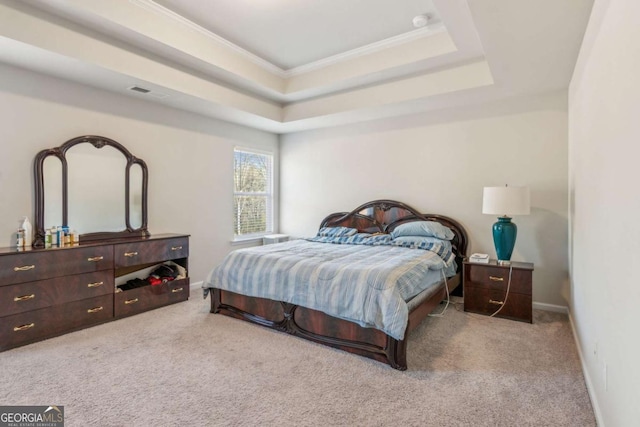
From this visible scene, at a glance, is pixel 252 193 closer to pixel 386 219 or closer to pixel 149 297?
pixel 386 219

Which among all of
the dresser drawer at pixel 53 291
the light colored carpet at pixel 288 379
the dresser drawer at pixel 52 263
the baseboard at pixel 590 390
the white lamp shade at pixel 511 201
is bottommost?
the light colored carpet at pixel 288 379

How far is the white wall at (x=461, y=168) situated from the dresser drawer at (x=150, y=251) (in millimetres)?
2269

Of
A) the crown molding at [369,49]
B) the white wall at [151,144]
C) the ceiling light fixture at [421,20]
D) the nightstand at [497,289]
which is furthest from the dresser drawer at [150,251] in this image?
the ceiling light fixture at [421,20]

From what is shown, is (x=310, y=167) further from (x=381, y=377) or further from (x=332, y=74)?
(x=381, y=377)

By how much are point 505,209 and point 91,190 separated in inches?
174

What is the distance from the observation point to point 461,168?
4281 millimetres

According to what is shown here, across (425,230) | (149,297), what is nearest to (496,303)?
(425,230)

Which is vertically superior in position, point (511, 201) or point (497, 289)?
point (511, 201)

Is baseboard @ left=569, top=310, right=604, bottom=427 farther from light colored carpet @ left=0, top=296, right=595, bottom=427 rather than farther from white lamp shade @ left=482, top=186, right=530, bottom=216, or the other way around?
white lamp shade @ left=482, top=186, right=530, bottom=216

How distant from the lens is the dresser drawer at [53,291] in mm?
2736

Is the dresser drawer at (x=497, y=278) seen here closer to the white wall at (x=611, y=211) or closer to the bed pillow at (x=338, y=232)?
the white wall at (x=611, y=211)

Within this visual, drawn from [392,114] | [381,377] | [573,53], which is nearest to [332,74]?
[392,114]

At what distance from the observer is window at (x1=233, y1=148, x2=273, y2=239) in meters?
5.36

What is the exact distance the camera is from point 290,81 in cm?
455
